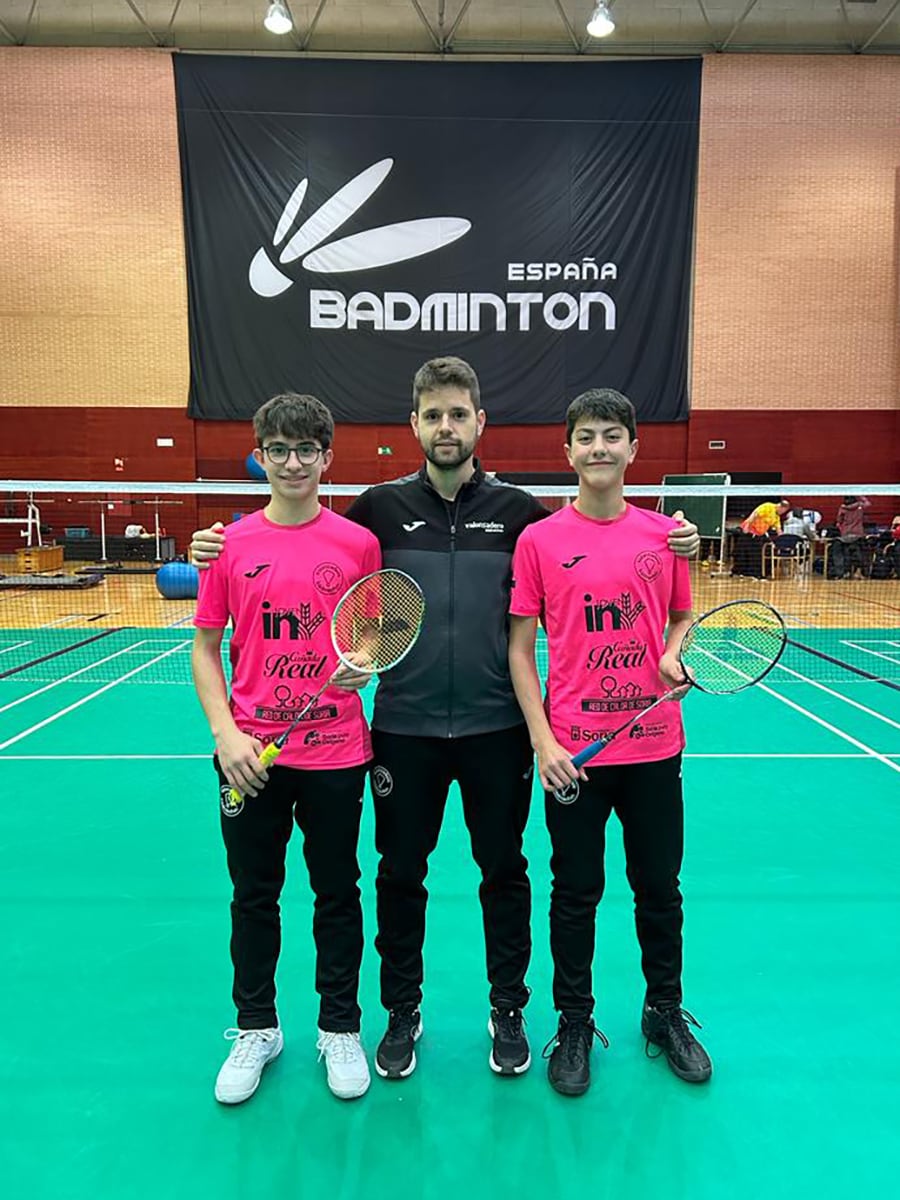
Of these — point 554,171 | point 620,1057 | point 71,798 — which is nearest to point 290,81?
point 554,171

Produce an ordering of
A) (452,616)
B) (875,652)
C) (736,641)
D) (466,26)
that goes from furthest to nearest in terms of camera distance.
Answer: (466,26) → (875,652) → (736,641) → (452,616)

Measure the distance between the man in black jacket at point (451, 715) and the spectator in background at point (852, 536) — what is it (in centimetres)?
1581

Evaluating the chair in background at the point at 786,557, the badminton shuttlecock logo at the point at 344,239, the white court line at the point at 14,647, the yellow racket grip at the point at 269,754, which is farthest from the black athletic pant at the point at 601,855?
the badminton shuttlecock logo at the point at 344,239

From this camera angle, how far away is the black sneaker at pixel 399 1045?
253 cm

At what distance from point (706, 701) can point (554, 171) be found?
1478 cm

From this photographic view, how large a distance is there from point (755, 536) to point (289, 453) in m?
15.8

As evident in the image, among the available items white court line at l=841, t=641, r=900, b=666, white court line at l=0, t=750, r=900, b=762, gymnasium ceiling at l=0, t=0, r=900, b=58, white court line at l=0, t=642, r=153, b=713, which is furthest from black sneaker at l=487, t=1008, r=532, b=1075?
gymnasium ceiling at l=0, t=0, r=900, b=58

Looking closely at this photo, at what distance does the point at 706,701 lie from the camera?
730 centimetres

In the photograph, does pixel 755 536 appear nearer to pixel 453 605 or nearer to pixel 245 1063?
pixel 453 605

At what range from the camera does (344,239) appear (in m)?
18.0

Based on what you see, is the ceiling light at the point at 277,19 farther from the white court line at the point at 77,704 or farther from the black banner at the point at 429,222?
the white court line at the point at 77,704

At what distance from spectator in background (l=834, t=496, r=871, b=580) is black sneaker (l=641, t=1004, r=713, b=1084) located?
15.7 meters

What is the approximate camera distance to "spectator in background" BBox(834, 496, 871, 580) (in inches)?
647

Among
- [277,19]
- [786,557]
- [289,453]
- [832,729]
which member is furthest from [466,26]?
[289,453]
